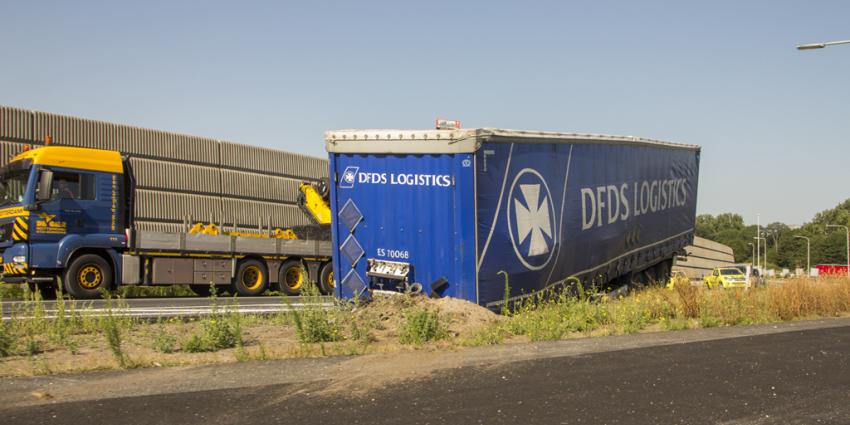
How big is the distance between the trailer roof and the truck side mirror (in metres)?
7.85

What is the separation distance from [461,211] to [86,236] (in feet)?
34.9

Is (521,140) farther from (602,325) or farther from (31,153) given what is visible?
(31,153)

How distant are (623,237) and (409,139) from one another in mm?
7581

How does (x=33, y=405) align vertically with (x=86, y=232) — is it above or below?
below

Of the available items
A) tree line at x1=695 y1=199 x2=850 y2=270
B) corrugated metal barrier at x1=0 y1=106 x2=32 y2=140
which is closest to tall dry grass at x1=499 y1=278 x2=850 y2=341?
corrugated metal barrier at x1=0 y1=106 x2=32 y2=140

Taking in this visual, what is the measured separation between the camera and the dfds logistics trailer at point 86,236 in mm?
17859

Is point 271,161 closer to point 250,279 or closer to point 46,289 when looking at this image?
point 250,279

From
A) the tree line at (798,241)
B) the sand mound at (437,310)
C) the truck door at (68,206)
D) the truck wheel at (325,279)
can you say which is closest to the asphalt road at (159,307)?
the sand mound at (437,310)

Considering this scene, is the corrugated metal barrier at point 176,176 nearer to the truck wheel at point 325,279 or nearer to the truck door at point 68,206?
the truck wheel at point 325,279

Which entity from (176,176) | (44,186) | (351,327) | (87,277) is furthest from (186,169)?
(351,327)

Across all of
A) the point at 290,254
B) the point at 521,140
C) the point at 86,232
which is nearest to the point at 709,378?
the point at 521,140

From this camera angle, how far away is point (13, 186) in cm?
1822

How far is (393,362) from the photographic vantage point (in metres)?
8.54

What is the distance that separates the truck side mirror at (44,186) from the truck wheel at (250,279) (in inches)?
230
